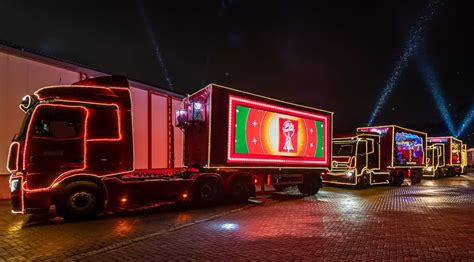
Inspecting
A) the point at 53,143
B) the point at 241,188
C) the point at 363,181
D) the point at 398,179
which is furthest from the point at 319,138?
the point at 53,143

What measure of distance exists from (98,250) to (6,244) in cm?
193

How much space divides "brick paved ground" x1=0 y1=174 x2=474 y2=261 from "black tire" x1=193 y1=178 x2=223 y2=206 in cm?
53

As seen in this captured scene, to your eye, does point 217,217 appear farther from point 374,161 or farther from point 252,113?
point 374,161

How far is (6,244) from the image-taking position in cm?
746

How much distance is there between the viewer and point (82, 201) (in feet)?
32.3

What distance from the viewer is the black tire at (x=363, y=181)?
20.1 meters

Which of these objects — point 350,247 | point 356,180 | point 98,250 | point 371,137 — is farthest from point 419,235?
point 371,137

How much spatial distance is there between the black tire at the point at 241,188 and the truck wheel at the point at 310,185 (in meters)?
3.56

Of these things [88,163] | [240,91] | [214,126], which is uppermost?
[240,91]

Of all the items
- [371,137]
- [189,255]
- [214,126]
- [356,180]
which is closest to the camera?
[189,255]

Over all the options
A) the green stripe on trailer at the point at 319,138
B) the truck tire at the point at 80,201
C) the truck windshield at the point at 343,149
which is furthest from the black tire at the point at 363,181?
the truck tire at the point at 80,201

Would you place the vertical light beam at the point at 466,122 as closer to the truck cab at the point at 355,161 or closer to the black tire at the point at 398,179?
the black tire at the point at 398,179

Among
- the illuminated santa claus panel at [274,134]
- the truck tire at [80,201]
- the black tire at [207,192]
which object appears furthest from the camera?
the illuminated santa claus panel at [274,134]

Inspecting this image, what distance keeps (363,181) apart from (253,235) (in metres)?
13.5
